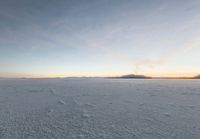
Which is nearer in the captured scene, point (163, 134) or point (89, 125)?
point (163, 134)

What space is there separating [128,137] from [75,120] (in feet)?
4.89

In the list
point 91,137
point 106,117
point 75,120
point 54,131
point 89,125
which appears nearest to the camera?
point 91,137

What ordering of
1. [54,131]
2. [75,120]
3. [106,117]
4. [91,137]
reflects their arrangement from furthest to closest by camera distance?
[106,117]
[75,120]
[54,131]
[91,137]

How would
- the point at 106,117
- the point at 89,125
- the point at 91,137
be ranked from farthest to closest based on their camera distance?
1. the point at 106,117
2. the point at 89,125
3. the point at 91,137

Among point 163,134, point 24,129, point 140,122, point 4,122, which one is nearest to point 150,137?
point 163,134

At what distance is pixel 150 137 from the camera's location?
99.4 inches

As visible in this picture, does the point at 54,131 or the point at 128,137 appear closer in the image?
the point at 128,137

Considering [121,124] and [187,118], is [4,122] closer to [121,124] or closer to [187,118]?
[121,124]

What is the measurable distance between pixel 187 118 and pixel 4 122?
184 inches

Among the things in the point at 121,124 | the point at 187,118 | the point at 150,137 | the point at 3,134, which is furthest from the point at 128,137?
the point at 3,134

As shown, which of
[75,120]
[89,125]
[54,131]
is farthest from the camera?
[75,120]

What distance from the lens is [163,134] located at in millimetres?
2637

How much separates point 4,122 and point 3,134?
0.81 m

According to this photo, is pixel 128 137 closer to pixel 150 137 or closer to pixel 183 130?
pixel 150 137
